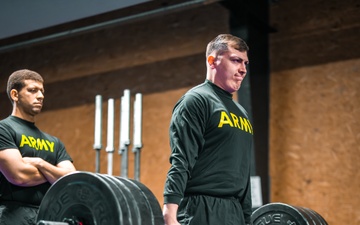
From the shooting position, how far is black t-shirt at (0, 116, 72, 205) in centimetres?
280

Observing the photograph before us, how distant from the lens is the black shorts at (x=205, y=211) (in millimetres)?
2244

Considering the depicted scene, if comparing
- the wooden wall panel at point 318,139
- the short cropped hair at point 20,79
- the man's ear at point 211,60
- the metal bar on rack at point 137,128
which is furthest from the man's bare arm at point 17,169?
the wooden wall panel at point 318,139

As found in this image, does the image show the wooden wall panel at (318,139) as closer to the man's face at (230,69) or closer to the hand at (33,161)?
the man's face at (230,69)

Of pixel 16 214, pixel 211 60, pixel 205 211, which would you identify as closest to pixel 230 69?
pixel 211 60

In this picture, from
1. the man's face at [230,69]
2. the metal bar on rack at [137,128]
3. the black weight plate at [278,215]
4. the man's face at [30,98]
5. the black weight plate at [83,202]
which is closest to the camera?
the black weight plate at [83,202]

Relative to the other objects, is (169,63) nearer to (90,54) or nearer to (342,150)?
(90,54)

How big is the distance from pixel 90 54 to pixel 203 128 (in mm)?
4641

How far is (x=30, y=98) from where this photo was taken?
3.01 metres

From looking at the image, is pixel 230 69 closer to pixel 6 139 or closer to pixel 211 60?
pixel 211 60

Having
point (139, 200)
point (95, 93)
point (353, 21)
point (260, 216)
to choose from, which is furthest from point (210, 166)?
point (95, 93)

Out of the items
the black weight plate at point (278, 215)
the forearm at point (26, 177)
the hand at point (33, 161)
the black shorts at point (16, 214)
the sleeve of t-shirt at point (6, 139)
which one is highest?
the sleeve of t-shirt at point (6, 139)

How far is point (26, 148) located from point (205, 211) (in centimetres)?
106

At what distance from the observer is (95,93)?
661cm

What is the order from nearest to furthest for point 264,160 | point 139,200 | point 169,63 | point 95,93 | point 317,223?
point 139,200, point 317,223, point 264,160, point 169,63, point 95,93
